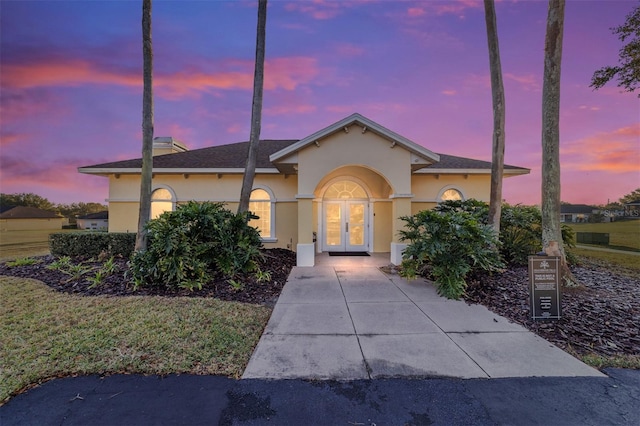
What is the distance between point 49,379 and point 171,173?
9306 mm

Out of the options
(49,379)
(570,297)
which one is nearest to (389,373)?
(49,379)

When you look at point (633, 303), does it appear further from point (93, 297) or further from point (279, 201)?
point (93, 297)

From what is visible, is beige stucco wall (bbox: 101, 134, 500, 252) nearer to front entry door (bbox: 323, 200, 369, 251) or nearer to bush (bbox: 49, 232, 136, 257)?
front entry door (bbox: 323, 200, 369, 251)

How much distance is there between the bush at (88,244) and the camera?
352 inches

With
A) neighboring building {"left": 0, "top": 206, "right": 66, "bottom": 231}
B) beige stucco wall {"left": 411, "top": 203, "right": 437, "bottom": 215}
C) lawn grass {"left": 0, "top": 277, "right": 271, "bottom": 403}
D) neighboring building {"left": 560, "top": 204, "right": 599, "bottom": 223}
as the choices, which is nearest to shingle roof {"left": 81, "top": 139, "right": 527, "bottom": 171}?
beige stucco wall {"left": 411, "top": 203, "right": 437, "bottom": 215}

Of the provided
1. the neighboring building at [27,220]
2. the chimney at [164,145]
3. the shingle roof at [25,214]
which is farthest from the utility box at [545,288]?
the shingle roof at [25,214]

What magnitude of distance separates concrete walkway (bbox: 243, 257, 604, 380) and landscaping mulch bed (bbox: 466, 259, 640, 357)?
15.6 inches

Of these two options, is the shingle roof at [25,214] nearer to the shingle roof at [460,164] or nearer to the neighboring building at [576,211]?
the shingle roof at [460,164]

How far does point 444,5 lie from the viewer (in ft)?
32.8

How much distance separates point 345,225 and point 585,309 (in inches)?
308

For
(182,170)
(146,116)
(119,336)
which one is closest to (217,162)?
(182,170)

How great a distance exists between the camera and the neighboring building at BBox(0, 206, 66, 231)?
30.2m

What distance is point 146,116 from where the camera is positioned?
24.6ft

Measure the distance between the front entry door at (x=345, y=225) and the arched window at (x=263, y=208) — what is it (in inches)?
97.2
